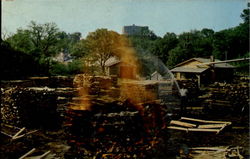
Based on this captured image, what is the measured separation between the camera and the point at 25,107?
14602mm

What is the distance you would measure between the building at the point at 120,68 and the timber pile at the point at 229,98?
59.8 feet

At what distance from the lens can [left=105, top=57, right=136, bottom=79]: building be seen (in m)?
41.9

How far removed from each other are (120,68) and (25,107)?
29025 millimetres

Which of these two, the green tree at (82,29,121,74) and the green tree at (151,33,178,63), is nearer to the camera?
the green tree at (82,29,121,74)

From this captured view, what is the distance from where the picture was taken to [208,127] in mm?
15367

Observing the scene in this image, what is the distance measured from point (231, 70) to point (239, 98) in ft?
56.5

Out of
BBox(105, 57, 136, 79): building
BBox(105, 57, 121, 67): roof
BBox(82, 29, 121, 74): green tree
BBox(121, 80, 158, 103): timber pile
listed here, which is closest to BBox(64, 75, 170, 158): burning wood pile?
BBox(121, 80, 158, 103): timber pile

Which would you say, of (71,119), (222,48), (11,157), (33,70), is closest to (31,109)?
(71,119)

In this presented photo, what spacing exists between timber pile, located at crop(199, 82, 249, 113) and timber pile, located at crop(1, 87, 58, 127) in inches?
595

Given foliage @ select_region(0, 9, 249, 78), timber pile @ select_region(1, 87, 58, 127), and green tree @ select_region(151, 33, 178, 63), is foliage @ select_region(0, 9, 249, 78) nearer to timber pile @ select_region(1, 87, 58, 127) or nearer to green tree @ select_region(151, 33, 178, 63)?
green tree @ select_region(151, 33, 178, 63)

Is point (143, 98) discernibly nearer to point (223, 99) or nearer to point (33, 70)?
point (223, 99)

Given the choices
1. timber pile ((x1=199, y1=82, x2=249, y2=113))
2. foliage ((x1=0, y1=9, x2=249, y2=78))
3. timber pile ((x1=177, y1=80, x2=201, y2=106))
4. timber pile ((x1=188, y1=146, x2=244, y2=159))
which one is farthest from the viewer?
foliage ((x1=0, y1=9, x2=249, y2=78))

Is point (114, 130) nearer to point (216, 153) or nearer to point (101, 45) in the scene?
point (216, 153)

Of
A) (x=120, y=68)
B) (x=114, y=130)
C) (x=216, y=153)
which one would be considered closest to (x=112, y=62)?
(x=120, y=68)
